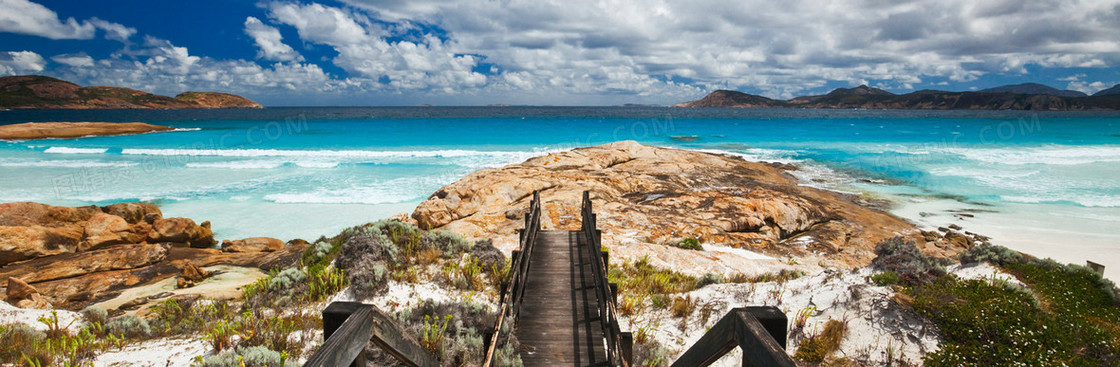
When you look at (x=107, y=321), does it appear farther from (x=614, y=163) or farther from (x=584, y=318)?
(x=614, y=163)

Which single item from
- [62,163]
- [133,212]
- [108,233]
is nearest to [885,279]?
[108,233]

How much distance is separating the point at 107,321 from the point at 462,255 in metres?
5.13

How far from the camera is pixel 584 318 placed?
6.05m

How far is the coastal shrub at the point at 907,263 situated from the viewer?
6.75m

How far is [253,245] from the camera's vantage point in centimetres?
1321

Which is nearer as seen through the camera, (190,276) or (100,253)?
(190,276)

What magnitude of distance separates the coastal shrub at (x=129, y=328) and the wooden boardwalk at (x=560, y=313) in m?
4.83

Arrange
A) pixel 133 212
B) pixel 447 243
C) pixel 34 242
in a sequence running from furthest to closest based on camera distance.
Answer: pixel 133 212
pixel 34 242
pixel 447 243

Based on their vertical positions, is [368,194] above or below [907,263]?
below

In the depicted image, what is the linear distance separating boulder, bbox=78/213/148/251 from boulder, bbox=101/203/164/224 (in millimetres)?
1455

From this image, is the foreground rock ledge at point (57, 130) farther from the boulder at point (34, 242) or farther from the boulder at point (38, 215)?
the boulder at point (34, 242)

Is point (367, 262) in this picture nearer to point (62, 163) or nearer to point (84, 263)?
point (84, 263)

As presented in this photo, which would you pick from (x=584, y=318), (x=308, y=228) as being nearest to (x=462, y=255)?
(x=584, y=318)

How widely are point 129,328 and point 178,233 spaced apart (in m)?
9.65
